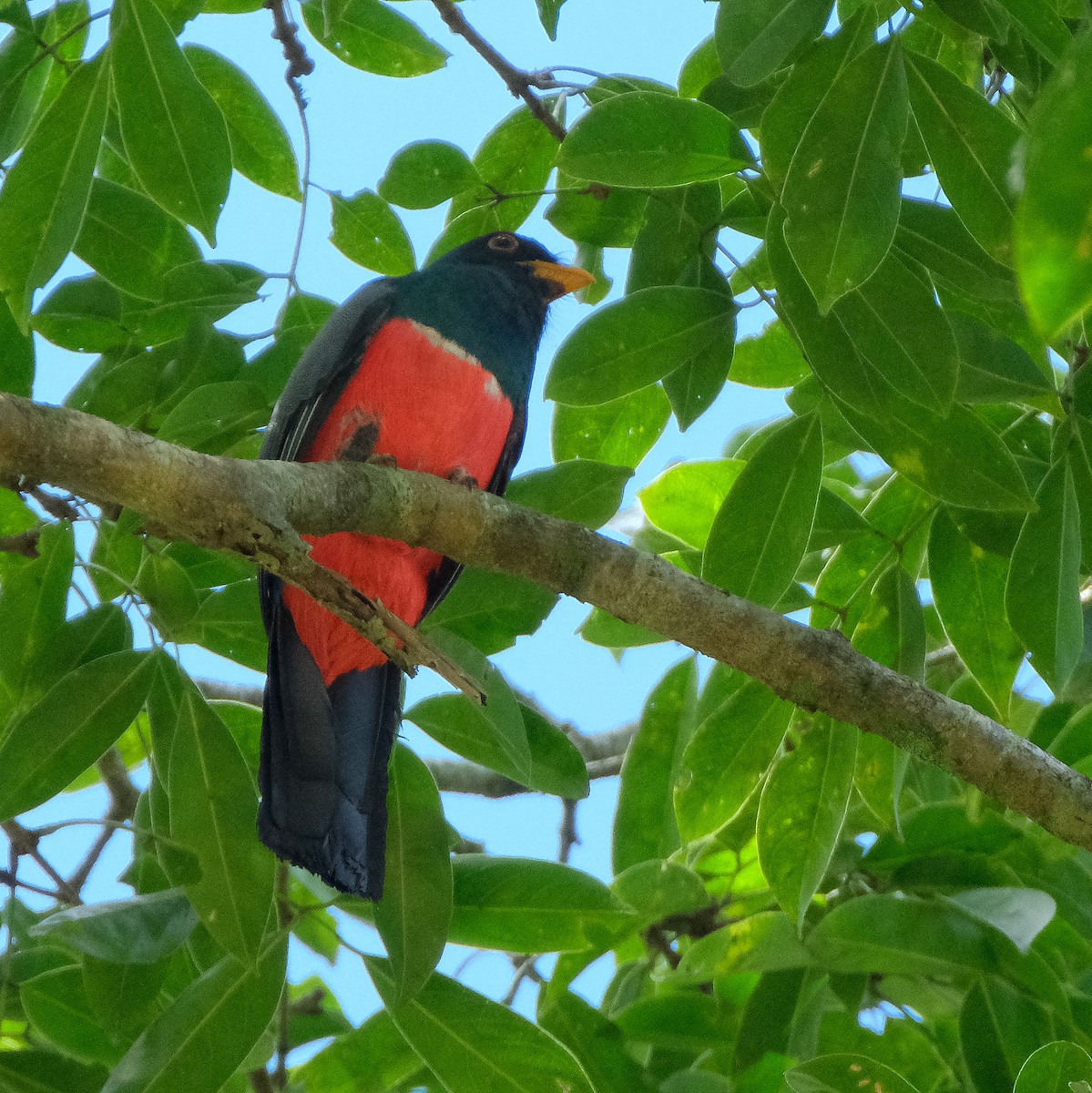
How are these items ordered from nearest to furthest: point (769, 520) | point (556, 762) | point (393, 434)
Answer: point (769, 520) < point (556, 762) < point (393, 434)

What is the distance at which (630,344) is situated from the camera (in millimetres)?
2270

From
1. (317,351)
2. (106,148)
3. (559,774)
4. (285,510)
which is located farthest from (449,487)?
(106,148)

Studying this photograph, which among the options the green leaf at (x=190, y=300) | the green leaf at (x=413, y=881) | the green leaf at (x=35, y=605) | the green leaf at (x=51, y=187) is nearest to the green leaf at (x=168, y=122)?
the green leaf at (x=51, y=187)

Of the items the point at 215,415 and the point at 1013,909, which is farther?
the point at 215,415

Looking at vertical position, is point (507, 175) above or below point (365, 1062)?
above

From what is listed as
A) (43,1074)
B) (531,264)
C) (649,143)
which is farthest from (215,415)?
(531,264)

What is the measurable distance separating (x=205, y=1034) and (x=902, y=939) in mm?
1159

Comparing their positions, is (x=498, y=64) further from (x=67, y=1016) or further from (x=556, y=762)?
(x=67, y=1016)

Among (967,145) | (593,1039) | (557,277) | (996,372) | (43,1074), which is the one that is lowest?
(43,1074)

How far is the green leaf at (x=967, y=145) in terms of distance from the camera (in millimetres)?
1789

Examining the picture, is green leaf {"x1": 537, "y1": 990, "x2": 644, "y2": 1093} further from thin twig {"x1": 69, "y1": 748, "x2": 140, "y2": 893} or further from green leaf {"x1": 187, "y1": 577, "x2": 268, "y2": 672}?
thin twig {"x1": 69, "y1": 748, "x2": 140, "y2": 893}

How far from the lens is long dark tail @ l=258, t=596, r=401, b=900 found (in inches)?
92.7

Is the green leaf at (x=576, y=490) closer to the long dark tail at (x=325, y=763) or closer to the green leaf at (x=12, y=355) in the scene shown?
the long dark tail at (x=325, y=763)

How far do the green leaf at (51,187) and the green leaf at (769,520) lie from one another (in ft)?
3.76
